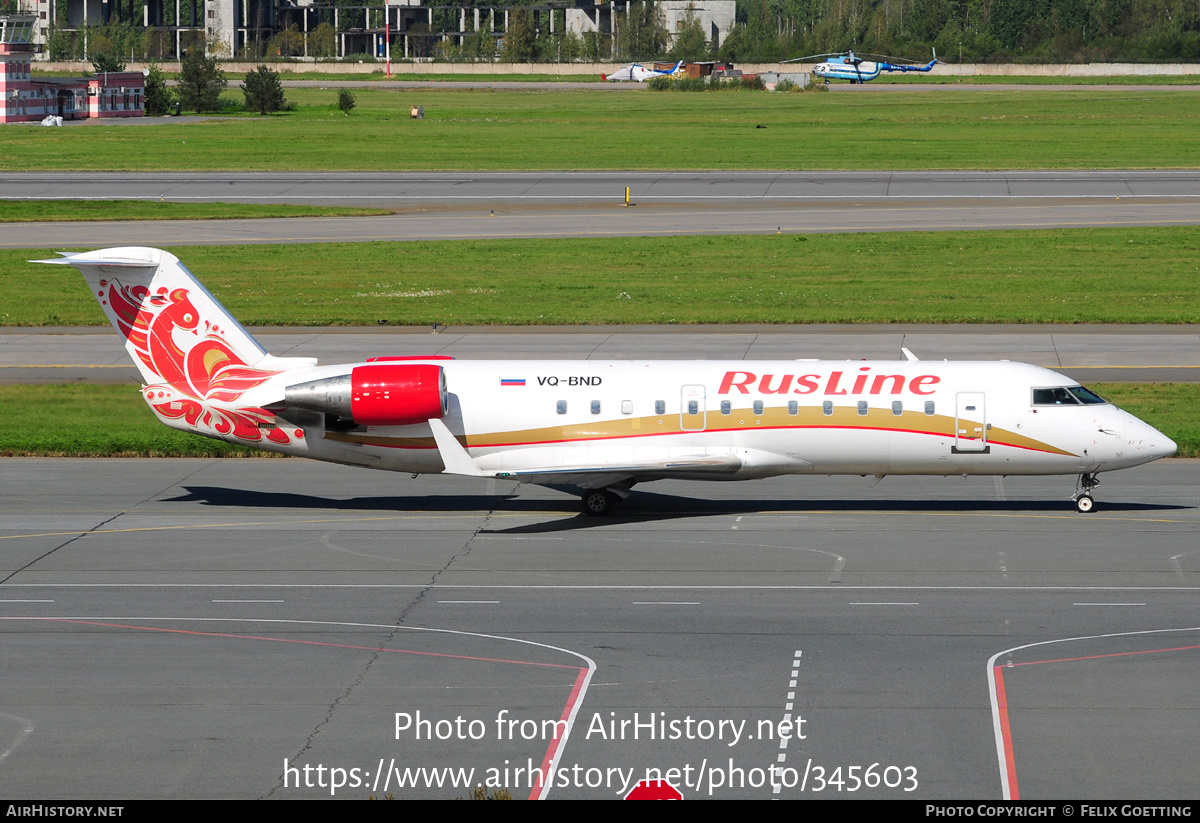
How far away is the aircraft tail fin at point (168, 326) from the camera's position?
3272 centimetres

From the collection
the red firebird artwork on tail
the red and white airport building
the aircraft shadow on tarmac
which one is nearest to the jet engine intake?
the red firebird artwork on tail

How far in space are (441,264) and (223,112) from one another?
102 m

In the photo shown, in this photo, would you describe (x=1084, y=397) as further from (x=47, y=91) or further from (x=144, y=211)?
(x=47, y=91)

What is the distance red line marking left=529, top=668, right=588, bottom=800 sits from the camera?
1789 centimetres

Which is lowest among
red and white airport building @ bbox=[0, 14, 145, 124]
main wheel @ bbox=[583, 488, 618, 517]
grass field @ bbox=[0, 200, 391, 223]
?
main wheel @ bbox=[583, 488, 618, 517]

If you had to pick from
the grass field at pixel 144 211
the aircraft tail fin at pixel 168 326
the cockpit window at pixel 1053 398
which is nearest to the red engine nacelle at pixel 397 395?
the aircraft tail fin at pixel 168 326

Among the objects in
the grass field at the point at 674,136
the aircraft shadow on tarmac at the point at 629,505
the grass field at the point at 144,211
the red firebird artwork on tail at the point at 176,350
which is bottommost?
the aircraft shadow on tarmac at the point at 629,505

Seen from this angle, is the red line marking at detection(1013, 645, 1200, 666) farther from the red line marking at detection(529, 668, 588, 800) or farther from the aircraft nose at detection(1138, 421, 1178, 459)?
the aircraft nose at detection(1138, 421, 1178, 459)

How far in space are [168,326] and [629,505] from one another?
11.8 metres

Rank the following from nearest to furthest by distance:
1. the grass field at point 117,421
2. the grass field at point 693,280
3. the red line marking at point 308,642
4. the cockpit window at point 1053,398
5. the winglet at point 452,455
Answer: the red line marking at point 308,642, the winglet at point 452,455, the cockpit window at point 1053,398, the grass field at point 117,421, the grass field at point 693,280

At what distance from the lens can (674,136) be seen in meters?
127

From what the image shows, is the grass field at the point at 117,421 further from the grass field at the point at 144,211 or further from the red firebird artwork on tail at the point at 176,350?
the grass field at the point at 144,211

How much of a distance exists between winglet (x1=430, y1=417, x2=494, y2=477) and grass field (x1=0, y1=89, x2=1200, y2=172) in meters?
76.6

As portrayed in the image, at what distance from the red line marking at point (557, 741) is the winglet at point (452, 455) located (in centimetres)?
937
